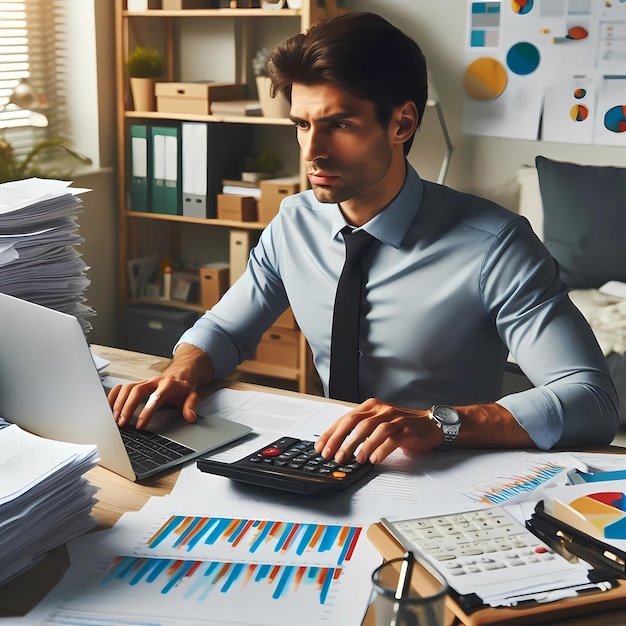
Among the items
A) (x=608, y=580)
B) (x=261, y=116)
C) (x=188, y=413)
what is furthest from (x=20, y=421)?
(x=261, y=116)

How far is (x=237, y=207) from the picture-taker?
3.58 metres

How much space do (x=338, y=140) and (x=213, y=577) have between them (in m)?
0.89

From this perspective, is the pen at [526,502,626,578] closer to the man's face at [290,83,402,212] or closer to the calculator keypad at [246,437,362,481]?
the calculator keypad at [246,437,362,481]

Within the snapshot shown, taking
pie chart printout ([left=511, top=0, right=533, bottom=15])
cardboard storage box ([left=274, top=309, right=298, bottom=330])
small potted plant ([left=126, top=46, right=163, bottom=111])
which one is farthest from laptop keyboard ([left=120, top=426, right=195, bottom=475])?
pie chart printout ([left=511, top=0, right=533, bottom=15])

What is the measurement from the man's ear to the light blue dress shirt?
0.08m

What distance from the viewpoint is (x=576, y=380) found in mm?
1374

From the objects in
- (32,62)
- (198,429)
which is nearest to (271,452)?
(198,429)

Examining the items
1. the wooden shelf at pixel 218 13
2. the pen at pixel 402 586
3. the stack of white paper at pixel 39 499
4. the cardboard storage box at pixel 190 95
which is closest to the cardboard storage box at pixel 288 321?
the cardboard storage box at pixel 190 95

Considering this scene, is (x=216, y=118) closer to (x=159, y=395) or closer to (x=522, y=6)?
(x=522, y=6)

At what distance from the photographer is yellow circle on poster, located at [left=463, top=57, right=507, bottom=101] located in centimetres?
354

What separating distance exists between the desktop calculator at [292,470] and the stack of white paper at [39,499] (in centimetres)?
19

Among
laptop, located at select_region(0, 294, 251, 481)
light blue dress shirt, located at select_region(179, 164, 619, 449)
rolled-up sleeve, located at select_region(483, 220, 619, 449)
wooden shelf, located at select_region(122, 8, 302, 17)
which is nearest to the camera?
laptop, located at select_region(0, 294, 251, 481)

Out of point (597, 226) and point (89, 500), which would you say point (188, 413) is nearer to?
point (89, 500)

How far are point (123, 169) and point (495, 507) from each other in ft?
10.3
